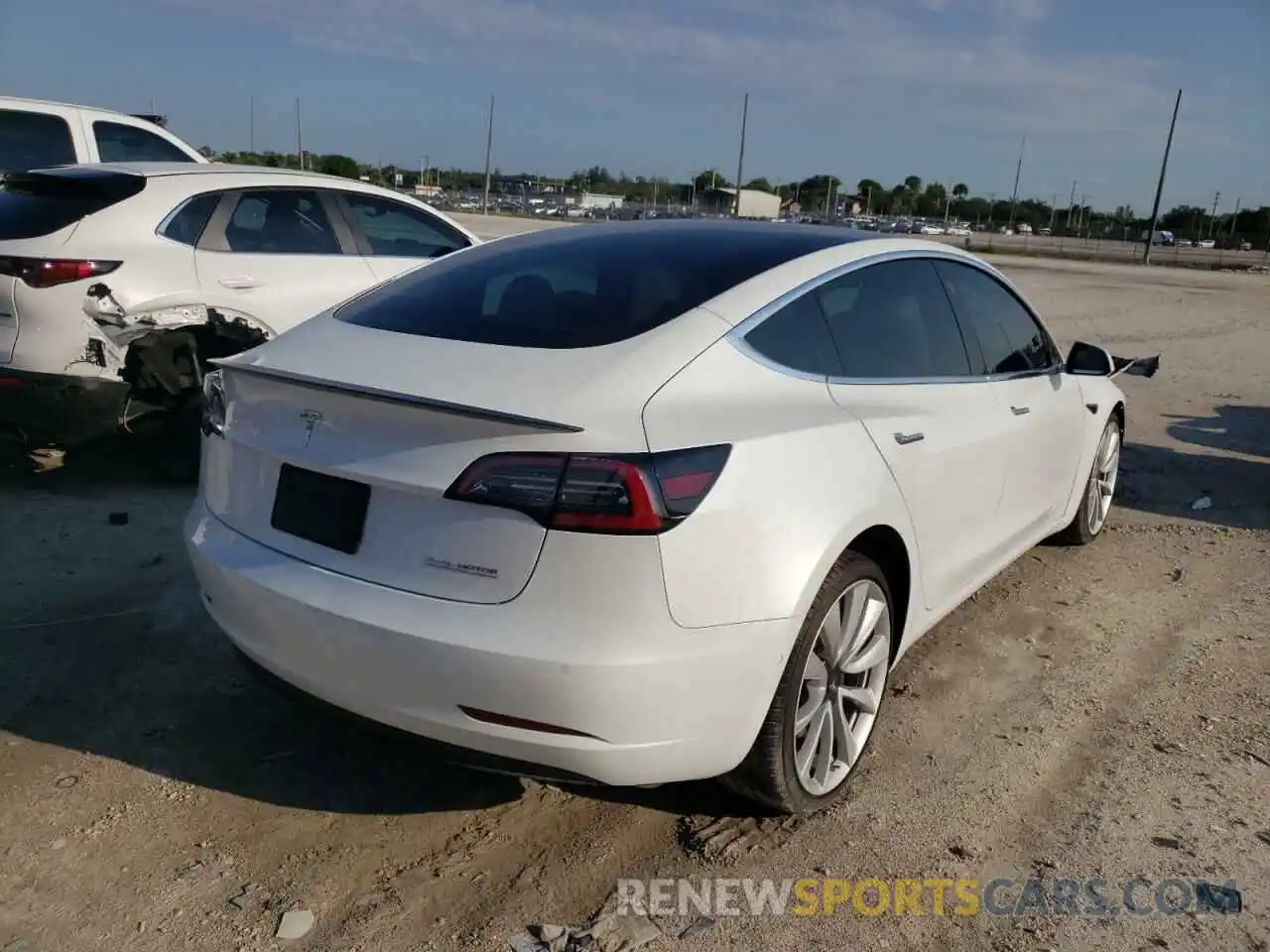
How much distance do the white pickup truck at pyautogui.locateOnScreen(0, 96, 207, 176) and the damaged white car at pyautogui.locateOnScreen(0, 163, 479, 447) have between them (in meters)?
2.89

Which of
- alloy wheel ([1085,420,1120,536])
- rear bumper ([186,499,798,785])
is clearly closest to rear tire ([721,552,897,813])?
rear bumper ([186,499,798,785])

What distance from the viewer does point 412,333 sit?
3.03 metres

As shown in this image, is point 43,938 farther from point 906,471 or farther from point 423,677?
point 906,471

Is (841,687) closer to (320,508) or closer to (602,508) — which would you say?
(602,508)

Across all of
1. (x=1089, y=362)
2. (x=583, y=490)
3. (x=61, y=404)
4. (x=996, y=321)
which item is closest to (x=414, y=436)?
(x=583, y=490)

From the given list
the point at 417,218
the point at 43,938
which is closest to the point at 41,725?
the point at 43,938

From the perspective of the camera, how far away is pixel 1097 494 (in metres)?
5.62

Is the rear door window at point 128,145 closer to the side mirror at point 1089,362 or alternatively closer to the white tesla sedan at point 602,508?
the white tesla sedan at point 602,508

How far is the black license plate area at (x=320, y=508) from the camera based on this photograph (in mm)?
2646

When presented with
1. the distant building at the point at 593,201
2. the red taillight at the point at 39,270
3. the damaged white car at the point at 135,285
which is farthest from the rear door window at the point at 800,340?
the distant building at the point at 593,201

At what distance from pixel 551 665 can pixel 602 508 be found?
1.20ft

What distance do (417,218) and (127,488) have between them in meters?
2.54

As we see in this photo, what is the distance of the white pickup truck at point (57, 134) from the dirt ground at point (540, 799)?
17.2ft

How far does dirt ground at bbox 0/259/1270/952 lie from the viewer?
105 inches
